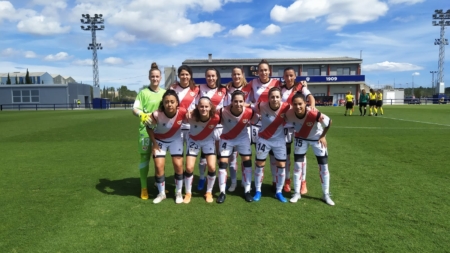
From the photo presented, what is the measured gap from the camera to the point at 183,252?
318 centimetres

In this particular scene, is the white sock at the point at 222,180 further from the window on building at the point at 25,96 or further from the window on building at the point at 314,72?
the window on building at the point at 314,72

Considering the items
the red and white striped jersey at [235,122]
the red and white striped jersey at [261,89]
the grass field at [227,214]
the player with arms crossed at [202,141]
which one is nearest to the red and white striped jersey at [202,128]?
the player with arms crossed at [202,141]

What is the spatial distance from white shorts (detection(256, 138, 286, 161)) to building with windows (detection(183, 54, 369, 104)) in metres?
48.4

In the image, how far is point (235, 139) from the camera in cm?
486

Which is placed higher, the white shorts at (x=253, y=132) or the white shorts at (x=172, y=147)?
the white shorts at (x=253, y=132)

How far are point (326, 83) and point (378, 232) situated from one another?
5225 cm

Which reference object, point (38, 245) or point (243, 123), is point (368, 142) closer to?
point (243, 123)

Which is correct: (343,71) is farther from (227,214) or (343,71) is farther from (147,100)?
(227,214)

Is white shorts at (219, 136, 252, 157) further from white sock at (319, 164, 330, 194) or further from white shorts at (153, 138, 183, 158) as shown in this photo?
white sock at (319, 164, 330, 194)

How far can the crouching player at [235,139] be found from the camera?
4734 millimetres

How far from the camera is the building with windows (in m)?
52.8

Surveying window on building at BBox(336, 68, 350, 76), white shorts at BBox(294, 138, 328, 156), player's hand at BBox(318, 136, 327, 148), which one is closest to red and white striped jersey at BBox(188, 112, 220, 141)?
white shorts at BBox(294, 138, 328, 156)

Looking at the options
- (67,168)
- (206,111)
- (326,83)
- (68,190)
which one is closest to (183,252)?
(206,111)

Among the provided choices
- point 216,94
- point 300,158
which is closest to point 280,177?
point 300,158
